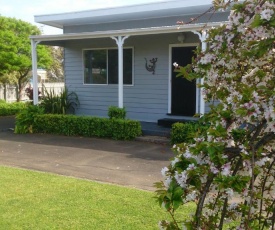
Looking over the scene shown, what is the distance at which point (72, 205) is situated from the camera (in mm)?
4492

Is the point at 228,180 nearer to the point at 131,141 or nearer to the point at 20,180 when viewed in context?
the point at 20,180

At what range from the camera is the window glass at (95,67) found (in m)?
12.3

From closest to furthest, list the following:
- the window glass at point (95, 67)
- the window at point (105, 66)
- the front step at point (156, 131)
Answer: the front step at point (156, 131) < the window at point (105, 66) < the window glass at point (95, 67)

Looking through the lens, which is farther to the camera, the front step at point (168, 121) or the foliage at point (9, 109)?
the foliage at point (9, 109)

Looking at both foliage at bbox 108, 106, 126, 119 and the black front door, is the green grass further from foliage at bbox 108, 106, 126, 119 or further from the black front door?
the black front door

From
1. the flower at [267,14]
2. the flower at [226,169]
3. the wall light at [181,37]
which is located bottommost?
the flower at [226,169]

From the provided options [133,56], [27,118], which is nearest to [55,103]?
[27,118]

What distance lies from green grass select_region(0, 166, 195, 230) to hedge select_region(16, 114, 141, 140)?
381 centimetres

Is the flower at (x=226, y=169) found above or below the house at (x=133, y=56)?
below

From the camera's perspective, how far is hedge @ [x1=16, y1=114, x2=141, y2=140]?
371 inches

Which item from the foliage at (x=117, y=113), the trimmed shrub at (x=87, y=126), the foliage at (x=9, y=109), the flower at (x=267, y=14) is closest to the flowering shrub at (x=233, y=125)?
the flower at (x=267, y=14)

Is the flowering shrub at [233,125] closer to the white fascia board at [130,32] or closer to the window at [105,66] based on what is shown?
the white fascia board at [130,32]

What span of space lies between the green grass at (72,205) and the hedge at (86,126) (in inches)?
150

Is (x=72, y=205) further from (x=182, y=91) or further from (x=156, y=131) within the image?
(x=182, y=91)
